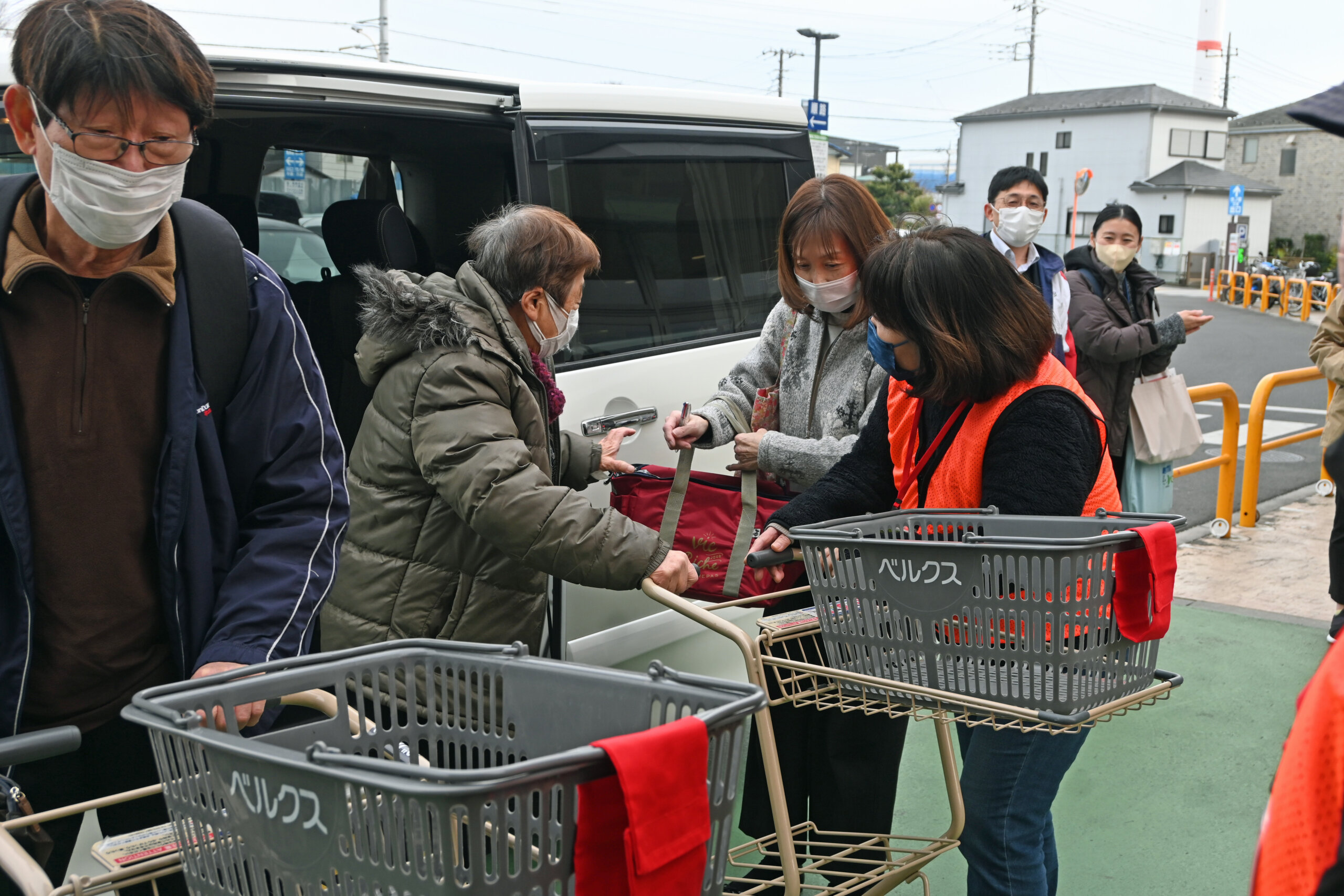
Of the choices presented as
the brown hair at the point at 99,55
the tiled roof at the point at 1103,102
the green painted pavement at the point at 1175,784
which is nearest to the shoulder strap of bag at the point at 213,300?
the brown hair at the point at 99,55

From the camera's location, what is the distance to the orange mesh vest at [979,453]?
2.34m

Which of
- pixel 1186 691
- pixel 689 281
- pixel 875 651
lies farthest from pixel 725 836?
pixel 1186 691

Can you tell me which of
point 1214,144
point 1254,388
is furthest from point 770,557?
point 1214,144

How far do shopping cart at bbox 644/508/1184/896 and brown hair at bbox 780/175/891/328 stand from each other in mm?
941

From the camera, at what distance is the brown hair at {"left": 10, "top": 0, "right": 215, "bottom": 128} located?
1.65 metres

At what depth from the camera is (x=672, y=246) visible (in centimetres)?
386

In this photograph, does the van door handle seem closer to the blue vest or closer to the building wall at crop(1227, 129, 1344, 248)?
the blue vest

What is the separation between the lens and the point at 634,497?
311 centimetres

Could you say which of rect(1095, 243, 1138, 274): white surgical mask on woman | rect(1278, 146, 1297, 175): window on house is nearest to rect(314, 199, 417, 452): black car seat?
rect(1095, 243, 1138, 274): white surgical mask on woman

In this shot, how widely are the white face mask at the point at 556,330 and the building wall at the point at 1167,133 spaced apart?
7014 centimetres

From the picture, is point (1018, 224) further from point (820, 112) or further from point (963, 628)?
point (820, 112)

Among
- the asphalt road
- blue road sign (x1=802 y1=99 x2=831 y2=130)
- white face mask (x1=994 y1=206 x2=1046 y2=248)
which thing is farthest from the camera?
blue road sign (x1=802 y1=99 x2=831 y2=130)

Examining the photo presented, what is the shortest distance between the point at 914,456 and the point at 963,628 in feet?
2.04

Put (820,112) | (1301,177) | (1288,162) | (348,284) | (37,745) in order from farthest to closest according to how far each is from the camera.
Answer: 1. (1288,162)
2. (1301,177)
3. (820,112)
4. (348,284)
5. (37,745)
